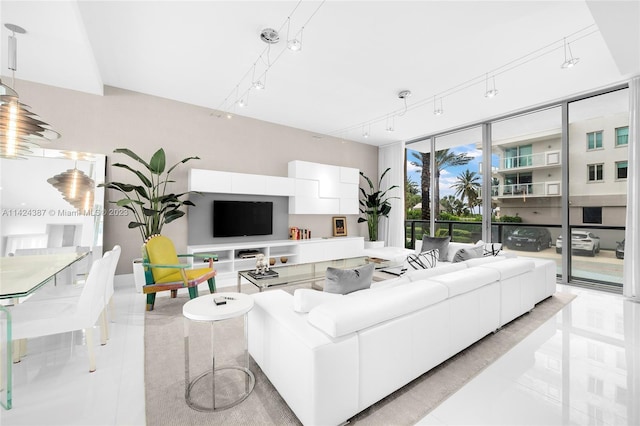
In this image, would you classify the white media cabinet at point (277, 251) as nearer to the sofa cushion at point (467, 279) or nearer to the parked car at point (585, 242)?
the sofa cushion at point (467, 279)

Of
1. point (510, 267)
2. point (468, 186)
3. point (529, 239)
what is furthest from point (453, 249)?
point (468, 186)

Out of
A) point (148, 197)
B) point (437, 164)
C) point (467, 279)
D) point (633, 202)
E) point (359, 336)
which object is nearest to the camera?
point (359, 336)

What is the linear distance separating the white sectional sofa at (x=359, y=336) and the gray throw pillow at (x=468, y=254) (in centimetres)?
109

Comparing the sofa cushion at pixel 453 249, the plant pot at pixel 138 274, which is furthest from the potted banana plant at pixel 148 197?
the sofa cushion at pixel 453 249

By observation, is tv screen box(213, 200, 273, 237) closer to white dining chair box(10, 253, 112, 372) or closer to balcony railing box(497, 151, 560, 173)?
white dining chair box(10, 253, 112, 372)

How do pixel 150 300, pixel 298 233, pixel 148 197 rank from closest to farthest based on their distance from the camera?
pixel 150 300 → pixel 148 197 → pixel 298 233

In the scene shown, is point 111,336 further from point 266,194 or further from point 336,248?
point 336,248

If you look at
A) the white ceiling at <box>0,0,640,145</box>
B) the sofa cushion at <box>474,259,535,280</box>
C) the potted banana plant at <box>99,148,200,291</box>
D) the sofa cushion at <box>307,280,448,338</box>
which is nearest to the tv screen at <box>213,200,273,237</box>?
the potted banana plant at <box>99,148,200,291</box>

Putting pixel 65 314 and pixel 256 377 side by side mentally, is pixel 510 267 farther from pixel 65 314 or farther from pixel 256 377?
pixel 65 314

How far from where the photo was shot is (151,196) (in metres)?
4.25

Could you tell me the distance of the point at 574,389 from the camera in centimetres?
184

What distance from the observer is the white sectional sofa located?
4.59 ft

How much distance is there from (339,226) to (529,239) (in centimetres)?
359

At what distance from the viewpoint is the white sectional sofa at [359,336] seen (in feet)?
4.59
